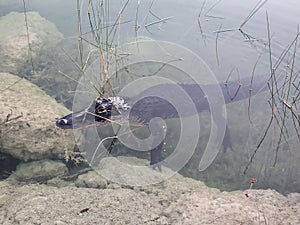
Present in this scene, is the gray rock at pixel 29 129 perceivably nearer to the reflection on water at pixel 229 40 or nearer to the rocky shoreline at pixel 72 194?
the rocky shoreline at pixel 72 194

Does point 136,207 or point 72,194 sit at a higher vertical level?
point 72,194

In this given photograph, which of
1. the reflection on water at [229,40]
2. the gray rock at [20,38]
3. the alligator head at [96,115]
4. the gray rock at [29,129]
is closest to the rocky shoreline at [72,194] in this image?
the gray rock at [29,129]

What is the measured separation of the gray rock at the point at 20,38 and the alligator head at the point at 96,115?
1978mm

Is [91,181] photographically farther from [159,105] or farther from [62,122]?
[159,105]

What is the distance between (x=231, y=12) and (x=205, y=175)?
7397 mm

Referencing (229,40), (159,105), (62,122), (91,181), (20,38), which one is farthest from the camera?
(229,40)

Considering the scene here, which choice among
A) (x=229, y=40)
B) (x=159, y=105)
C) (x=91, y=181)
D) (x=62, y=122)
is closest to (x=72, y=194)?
(x=91, y=181)

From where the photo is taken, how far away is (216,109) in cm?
574

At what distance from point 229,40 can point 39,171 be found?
6737 millimetres

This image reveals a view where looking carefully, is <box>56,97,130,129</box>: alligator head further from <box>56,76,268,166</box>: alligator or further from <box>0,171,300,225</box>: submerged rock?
<box>0,171,300,225</box>: submerged rock

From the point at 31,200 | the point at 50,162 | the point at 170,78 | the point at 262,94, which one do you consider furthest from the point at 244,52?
the point at 31,200

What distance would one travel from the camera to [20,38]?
19.6 ft

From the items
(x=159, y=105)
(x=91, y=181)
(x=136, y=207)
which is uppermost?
(x=159, y=105)

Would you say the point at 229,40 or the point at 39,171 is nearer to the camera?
the point at 39,171
